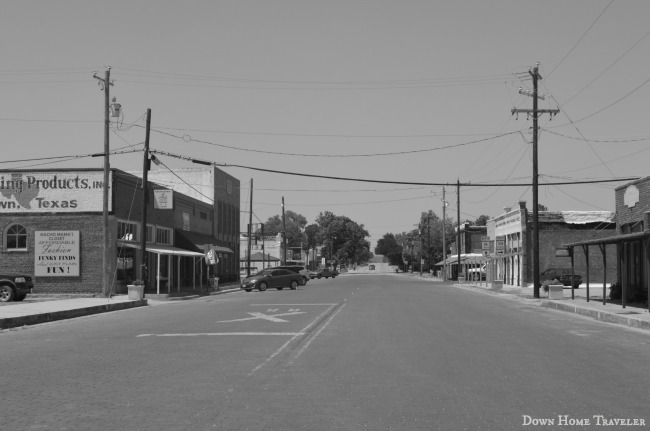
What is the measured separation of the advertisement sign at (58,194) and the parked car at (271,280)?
14.3 metres

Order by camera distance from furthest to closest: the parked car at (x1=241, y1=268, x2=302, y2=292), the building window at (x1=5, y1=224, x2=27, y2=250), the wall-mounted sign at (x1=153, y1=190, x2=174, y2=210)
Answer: the parked car at (x1=241, y1=268, x2=302, y2=292), the wall-mounted sign at (x1=153, y1=190, x2=174, y2=210), the building window at (x1=5, y1=224, x2=27, y2=250)

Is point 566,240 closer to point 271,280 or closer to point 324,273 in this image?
point 271,280

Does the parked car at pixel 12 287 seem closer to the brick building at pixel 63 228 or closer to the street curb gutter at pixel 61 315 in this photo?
the street curb gutter at pixel 61 315

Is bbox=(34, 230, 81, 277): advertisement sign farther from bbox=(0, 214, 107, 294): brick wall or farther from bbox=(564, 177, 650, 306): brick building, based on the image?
bbox=(564, 177, 650, 306): brick building

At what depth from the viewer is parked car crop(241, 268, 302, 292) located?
5159 cm

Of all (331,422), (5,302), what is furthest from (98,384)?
(5,302)

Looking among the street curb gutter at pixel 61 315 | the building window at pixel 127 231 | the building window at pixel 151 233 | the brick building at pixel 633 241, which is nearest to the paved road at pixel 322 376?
the street curb gutter at pixel 61 315

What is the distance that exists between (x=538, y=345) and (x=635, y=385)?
5.07m

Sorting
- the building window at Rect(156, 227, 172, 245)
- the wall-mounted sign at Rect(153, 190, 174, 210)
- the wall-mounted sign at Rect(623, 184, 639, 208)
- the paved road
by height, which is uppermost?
the wall-mounted sign at Rect(153, 190, 174, 210)

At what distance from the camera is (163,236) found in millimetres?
49812

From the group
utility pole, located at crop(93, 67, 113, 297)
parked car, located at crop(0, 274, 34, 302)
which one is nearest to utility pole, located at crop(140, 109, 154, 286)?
utility pole, located at crop(93, 67, 113, 297)

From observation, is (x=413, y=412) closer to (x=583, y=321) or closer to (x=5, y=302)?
(x=583, y=321)

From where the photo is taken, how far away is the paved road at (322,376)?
26.9ft

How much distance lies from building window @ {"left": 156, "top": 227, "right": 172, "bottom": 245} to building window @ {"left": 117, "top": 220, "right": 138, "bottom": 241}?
427 cm
